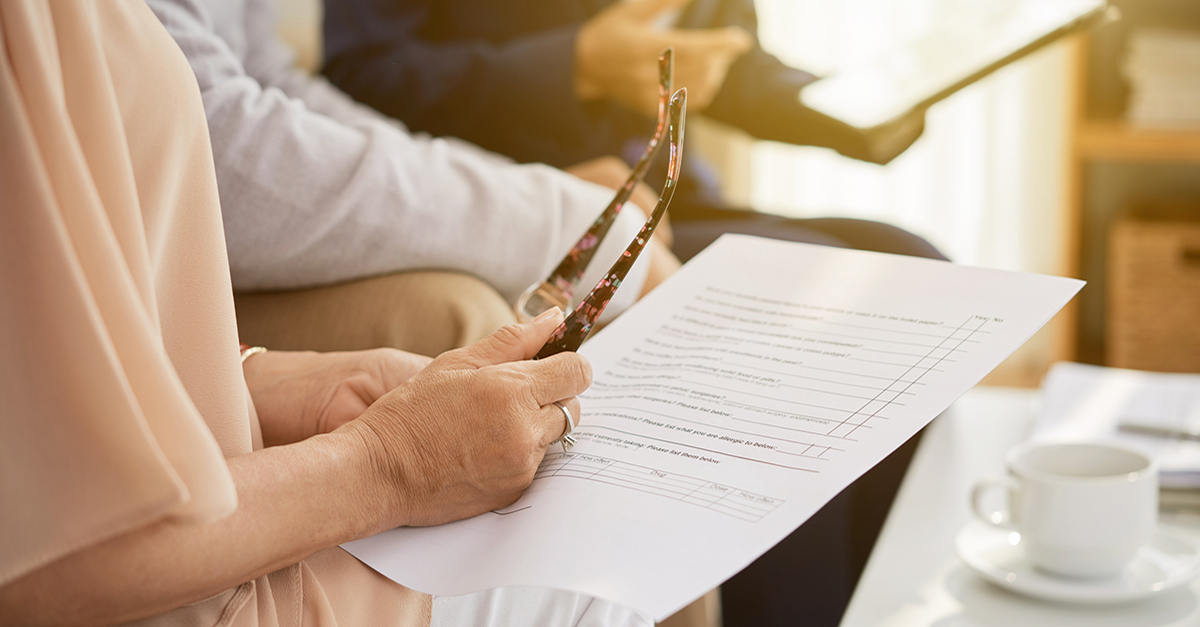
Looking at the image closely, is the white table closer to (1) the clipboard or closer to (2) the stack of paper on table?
(2) the stack of paper on table

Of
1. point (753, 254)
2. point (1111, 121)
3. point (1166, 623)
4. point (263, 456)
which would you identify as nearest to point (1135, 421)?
point (1166, 623)

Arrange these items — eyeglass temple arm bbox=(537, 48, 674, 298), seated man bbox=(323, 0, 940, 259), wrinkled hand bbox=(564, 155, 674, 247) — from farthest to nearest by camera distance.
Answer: seated man bbox=(323, 0, 940, 259) < wrinkled hand bbox=(564, 155, 674, 247) < eyeglass temple arm bbox=(537, 48, 674, 298)

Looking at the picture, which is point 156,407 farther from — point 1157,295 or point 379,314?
point 1157,295

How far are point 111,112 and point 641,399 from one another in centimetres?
26

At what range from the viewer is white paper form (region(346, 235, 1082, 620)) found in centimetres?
38

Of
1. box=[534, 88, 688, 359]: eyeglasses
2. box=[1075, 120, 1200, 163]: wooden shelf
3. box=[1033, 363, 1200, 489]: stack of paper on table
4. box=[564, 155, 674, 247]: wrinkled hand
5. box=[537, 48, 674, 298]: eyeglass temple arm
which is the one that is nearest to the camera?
box=[534, 88, 688, 359]: eyeglasses

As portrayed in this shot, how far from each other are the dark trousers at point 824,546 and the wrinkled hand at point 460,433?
59 cm

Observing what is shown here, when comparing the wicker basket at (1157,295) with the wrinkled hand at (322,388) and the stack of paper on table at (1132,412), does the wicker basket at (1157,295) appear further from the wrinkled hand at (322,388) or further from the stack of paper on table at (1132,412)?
the wrinkled hand at (322,388)

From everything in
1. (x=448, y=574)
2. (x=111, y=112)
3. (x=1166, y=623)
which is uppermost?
(x=111, y=112)

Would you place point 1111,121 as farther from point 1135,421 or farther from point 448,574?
point 448,574

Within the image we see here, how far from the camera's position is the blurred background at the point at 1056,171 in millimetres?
1858

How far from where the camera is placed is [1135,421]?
0.86m

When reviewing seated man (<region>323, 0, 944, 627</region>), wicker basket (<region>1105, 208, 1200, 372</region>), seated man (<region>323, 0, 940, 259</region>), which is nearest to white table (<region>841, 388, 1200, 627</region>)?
seated man (<region>323, 0, 944, 627</region>)

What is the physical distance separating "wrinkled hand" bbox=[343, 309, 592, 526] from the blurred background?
154cm
